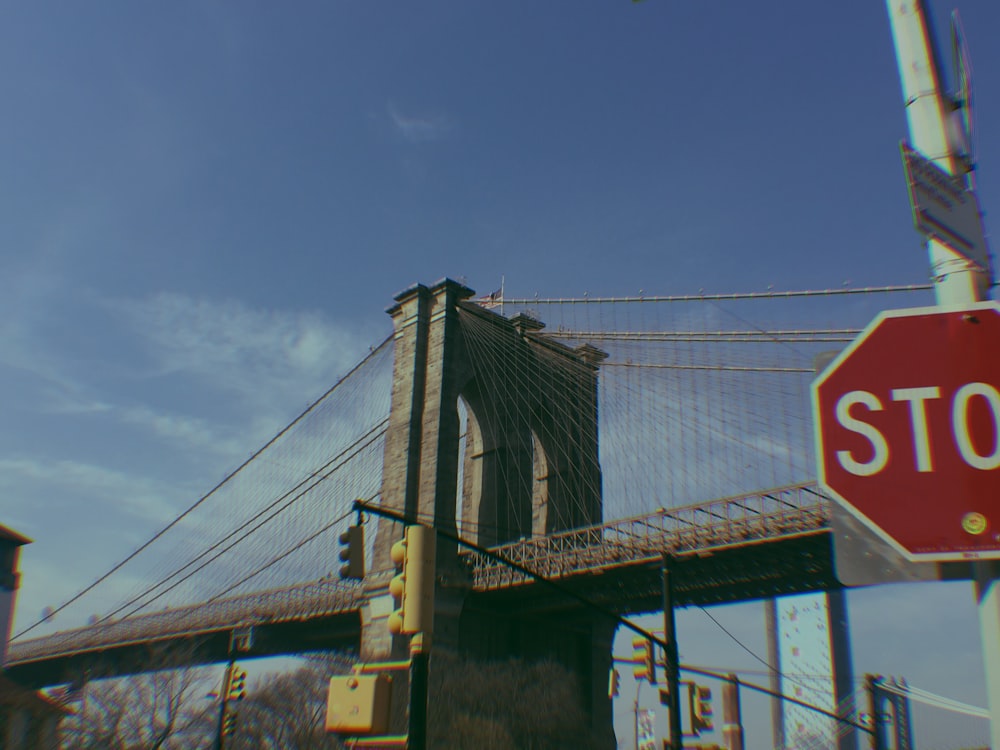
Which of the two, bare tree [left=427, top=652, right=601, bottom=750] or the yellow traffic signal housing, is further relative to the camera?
bare tree [left=427, top=652, right=601, bottom=750]

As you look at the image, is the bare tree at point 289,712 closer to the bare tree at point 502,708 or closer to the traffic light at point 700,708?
Result: the bare tree at point 502,708

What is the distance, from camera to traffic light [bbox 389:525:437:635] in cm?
768

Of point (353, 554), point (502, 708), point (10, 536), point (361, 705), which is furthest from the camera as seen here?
point (10, 536)

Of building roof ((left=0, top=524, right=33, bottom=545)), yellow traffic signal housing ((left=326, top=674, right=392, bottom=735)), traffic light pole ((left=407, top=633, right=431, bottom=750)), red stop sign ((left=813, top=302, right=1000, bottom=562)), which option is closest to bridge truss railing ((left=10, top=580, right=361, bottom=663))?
building roof ((left=0, top=524, right=33, bottom=545))

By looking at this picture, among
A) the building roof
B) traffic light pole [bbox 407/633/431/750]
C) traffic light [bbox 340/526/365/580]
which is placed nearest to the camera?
traffic light pole [bbox 407/633/431/750]

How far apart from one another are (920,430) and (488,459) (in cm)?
4139

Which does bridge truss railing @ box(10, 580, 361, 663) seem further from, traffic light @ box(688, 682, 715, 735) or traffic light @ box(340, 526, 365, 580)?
traffic light @ box(340, 526, 365, 580)

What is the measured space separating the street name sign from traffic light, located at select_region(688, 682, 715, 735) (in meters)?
13.0

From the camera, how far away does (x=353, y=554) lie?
977 centimetres

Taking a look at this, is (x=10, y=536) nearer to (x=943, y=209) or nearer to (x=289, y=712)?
(x=289, y=712)

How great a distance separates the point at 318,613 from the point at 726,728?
24.1 metres

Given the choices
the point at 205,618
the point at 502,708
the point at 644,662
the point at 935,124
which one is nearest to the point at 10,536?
the point at 205,618

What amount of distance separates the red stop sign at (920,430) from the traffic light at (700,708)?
12951mm

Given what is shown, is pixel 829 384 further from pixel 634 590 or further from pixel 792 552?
pixel 634 590
